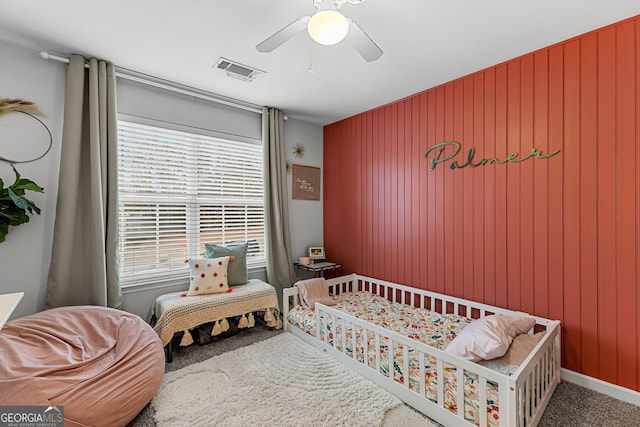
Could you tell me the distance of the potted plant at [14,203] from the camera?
77.6 inches

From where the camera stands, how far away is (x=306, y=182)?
3.91m

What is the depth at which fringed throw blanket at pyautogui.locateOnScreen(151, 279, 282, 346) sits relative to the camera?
95.8 inches

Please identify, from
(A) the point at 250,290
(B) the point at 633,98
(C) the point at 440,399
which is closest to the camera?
(C) the point at 440,399

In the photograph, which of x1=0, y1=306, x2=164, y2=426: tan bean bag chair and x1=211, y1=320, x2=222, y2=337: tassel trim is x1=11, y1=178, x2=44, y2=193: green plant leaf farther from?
x1=211, y1=320, x2=222, y2=337: tassel trim

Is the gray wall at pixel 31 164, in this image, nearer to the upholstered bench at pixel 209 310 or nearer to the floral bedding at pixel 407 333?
the upholstered bench at pixel 209 310

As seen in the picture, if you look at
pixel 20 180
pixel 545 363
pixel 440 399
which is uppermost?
pixel 20 180

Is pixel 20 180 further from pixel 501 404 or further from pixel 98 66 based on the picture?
pixel 501 404

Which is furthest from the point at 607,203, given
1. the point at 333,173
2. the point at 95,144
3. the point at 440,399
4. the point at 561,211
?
the point at 95,144

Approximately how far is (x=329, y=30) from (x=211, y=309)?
237 centimetres

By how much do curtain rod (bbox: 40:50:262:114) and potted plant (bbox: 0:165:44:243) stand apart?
0.98 metres

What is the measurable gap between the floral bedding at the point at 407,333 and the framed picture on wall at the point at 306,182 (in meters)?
1.40

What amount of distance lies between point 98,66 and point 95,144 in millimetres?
648

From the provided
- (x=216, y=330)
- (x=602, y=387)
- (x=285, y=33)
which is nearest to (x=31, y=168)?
(x=216, y=330)

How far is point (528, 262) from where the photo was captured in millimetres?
2262
